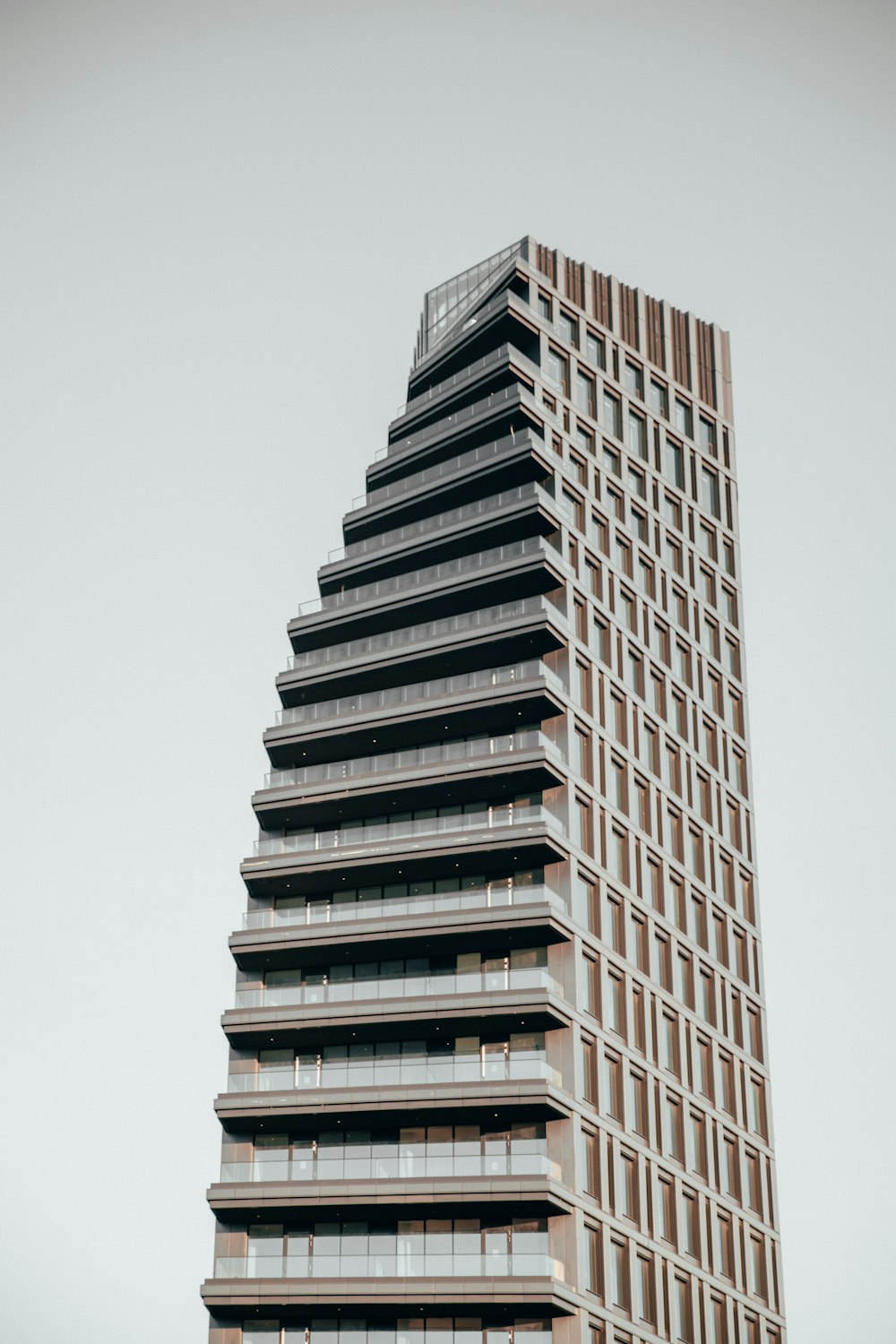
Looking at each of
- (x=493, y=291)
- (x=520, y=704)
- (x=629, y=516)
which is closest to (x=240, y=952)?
(x=520, y=704)

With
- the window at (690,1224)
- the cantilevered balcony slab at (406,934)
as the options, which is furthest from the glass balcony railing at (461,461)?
the window at (690,1224)

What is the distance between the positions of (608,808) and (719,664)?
59.3 ft

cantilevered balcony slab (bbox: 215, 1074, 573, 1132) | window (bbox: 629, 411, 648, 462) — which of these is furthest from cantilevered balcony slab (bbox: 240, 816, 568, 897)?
window (bbox: 629, 411, 648, 462)

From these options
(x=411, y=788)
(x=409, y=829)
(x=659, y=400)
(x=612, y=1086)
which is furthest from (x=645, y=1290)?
(x=659, y=400)

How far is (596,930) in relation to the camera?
81438mm

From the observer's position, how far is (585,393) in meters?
97.6

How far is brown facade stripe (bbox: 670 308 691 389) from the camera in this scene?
10544 cm

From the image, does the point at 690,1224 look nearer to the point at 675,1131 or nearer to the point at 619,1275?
the point at 675,1131

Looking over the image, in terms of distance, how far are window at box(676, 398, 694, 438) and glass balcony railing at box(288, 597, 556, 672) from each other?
20228 millimetres

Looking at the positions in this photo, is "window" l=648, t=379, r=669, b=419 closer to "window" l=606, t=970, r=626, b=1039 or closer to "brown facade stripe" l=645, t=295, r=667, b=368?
"brown facade stripe" l=645, t=295, r=667, b=368

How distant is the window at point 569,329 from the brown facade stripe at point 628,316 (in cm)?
372

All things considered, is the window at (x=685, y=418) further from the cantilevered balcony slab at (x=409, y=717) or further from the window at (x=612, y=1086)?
the window at (x=612, y=1086)

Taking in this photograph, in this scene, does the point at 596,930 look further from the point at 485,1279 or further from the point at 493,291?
the point at 493,291

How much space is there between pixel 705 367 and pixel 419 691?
31.2 m
